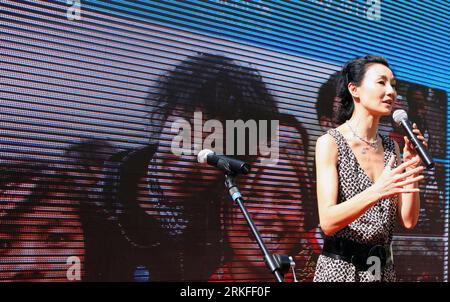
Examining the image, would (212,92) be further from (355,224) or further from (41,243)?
(355,224)

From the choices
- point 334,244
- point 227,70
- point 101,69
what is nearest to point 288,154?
point 227,70

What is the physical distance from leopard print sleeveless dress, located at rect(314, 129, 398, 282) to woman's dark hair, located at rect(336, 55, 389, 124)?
246 mm

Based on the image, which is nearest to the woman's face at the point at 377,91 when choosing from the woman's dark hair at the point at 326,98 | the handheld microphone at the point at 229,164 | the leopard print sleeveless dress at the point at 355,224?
the leopard print sleeveless dress at the point at 355,224

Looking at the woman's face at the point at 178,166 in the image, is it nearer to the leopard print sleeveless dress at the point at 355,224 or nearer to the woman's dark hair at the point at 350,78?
the woman's dark hair at the point at 350,78

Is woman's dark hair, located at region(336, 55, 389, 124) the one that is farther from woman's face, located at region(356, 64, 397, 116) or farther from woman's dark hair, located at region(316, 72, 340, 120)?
woman's dark hair, located at region(316, 72, 340, 120)

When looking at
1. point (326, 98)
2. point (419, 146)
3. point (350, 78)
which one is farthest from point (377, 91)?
point (326, 98)

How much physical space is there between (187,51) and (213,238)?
57.2 inches

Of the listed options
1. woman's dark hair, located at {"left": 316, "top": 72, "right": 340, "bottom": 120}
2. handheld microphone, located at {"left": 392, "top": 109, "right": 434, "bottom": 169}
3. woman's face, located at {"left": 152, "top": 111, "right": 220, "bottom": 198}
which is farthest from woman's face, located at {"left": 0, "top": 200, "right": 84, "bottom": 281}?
woman's dark hair, located at {"left": 316, "top": 72, "right": 340, "bottom": 120}

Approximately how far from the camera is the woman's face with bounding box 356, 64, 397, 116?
279 centimetres

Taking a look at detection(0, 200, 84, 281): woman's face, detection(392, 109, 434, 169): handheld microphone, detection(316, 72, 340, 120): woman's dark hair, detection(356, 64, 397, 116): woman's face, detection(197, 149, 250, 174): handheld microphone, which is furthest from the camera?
detection(316, 72, 340, 120): woman's dark hair

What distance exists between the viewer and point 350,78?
9.86 ft

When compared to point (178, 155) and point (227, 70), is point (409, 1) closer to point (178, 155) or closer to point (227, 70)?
point (227, 70)

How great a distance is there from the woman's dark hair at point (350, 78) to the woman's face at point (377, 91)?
0.04 meters

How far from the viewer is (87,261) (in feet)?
13.6
